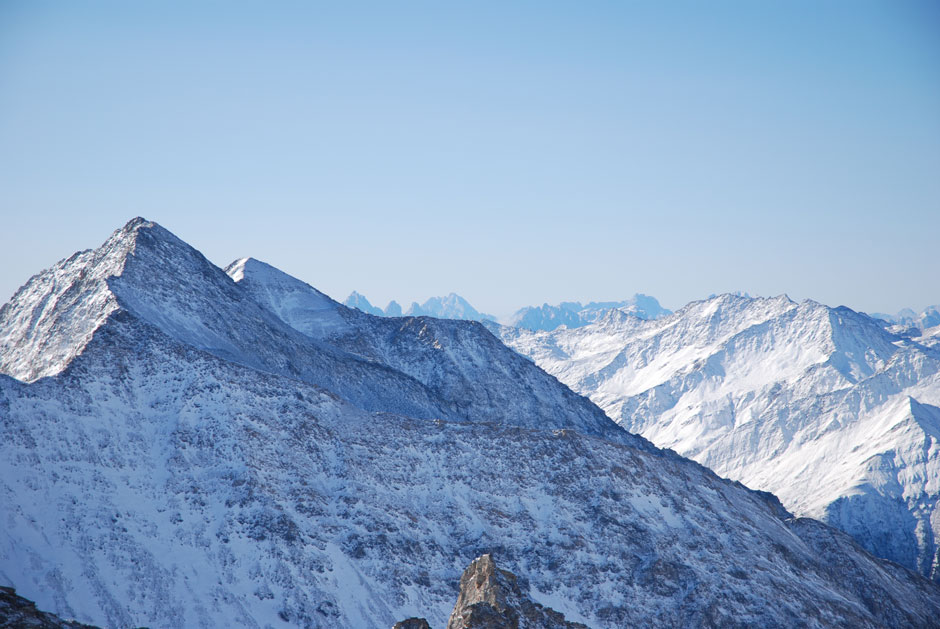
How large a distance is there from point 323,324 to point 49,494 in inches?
3676

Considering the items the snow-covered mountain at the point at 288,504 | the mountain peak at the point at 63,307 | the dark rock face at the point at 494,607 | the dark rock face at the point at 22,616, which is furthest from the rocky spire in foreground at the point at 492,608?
the mountain peak at the point at 63,307

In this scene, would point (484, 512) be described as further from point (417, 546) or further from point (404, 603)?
point (404, 603)

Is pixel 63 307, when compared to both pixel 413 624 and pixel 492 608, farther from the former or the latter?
pixel 492 608

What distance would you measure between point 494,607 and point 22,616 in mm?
15646

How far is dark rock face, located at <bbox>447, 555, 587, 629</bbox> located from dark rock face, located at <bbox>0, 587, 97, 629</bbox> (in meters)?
12.8

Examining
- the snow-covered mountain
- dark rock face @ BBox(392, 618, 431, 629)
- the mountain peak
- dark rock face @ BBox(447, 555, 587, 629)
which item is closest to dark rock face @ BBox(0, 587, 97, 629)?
dark rock face @ BBox(392, 618, 431, 629)

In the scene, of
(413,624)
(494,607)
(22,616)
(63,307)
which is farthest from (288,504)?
(22,616)

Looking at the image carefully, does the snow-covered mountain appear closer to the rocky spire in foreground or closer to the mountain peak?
the mountain peak

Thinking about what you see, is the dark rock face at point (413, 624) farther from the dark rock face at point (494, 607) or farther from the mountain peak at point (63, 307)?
the mountain peak at point (63, 307)

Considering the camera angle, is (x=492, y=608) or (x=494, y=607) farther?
(x=494, y=607)

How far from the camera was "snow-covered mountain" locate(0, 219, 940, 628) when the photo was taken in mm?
62656

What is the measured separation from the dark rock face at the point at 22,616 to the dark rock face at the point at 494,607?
12.8 meters

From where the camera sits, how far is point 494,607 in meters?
31.0

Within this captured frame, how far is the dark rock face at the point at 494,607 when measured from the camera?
30156mm
